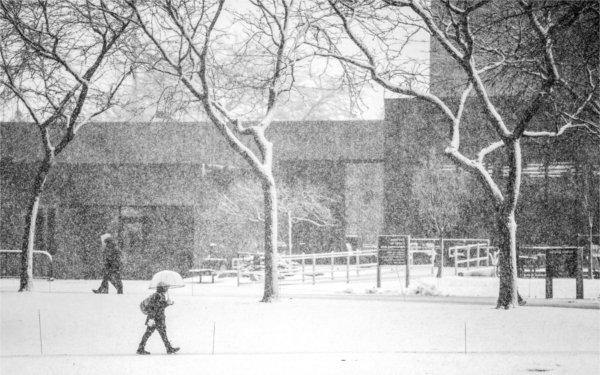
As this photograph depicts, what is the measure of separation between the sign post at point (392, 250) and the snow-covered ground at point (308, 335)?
4.89 ft

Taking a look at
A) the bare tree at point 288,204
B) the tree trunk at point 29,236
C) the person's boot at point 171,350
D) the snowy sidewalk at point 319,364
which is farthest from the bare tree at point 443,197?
the person's boot at point 171,350

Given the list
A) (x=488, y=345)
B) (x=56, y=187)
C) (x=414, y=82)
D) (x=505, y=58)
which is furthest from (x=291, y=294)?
(x=56, y=187)

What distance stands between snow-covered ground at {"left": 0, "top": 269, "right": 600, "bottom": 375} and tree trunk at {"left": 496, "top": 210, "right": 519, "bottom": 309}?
368mm

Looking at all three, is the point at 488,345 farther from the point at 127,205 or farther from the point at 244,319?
the point at 127,205

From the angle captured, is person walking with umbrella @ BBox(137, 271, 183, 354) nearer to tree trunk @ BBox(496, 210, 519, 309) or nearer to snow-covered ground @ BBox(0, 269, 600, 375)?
snow-covered ground @ BBox(0, 269, 600, 375)

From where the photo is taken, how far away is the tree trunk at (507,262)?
1603 cm

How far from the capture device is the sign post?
22.3m

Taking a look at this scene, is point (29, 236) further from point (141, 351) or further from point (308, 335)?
point (141, 351)

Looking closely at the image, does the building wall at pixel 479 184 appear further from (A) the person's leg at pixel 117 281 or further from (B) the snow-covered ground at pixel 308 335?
(A) the person's leg at pixel 117 281

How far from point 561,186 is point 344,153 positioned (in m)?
9.09

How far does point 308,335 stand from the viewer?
12641mm

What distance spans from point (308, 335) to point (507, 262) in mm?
5055

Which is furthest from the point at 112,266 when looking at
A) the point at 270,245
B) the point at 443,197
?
the point at 443,197

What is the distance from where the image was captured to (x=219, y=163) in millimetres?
36094
